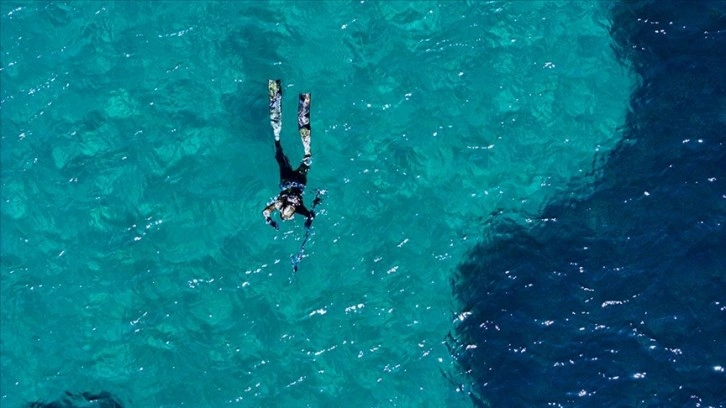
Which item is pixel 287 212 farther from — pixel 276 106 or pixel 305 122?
pixel 276 106

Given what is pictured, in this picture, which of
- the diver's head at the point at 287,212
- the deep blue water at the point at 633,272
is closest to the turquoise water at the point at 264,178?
the deep blue water at the point at 633,272

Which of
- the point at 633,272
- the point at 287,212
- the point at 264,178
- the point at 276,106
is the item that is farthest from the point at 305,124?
the point at 633,272

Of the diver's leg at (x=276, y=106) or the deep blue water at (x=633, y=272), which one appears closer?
the deep blue water at (x=633, y=272)

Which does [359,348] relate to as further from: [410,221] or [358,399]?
[410,221]

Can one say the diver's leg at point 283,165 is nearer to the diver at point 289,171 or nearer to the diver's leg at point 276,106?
the diver at point 289,171

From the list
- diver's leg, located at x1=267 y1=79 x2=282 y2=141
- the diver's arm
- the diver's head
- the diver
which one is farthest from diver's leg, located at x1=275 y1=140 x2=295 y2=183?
the diver's head

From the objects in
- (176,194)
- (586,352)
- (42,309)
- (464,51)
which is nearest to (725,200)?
(586,352)
